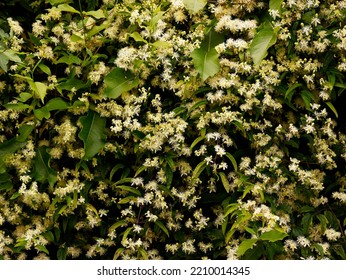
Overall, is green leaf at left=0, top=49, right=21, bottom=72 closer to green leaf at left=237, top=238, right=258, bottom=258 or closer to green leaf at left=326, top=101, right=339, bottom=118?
green leaf at left=237, top=238, right=258, bottom=258

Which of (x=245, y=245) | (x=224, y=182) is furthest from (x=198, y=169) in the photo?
(x=245, y=245)

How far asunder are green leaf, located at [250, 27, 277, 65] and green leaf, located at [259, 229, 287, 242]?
2.75 feet

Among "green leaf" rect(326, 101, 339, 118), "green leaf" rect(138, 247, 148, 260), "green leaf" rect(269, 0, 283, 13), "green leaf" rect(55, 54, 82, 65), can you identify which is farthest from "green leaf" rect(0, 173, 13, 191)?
"green leaf" rect(326, 101, 339, 118)

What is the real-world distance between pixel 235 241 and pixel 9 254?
3.96ft

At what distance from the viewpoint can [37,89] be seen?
274 cm

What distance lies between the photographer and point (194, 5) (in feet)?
9.22

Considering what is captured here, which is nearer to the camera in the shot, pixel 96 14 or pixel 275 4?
pixel 275 4

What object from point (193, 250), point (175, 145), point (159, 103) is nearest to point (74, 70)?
point (159, 103)

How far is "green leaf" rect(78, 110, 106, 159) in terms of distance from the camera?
2783mm

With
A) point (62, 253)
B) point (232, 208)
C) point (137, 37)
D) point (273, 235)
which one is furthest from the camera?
point (62, 253)

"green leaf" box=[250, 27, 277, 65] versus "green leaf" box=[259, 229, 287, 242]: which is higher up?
"green leaf" box=[250, 27, 277, 65]

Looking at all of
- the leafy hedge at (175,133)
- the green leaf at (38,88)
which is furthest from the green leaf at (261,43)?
the green leaf at (38,88)

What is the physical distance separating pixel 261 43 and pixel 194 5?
402mm

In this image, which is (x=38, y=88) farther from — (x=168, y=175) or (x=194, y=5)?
(x=194, y=5)
